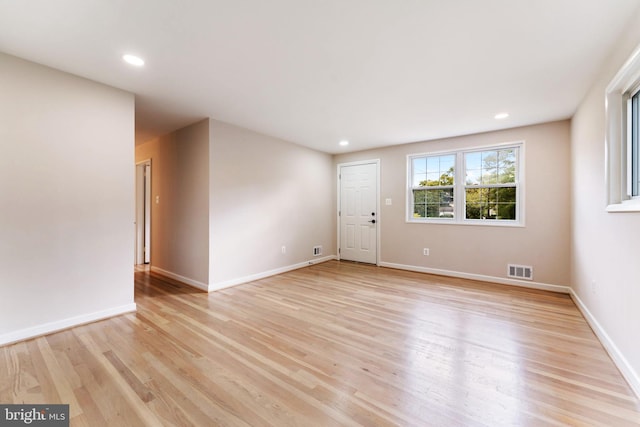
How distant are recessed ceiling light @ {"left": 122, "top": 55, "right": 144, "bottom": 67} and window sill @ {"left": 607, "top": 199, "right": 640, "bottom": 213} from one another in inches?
151

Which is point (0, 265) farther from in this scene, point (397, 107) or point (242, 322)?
point (397, 107)

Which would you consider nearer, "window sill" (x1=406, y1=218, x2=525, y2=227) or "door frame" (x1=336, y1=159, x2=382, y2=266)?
"window sill" (x1=406, y1=218, x2=525, y2=227)

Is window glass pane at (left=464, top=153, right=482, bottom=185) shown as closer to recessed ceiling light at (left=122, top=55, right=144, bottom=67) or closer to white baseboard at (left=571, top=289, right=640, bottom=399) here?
white baseboard at (left=571, top=289, right=640, bottom=399)

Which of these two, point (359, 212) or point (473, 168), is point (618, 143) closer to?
point (473, 168)

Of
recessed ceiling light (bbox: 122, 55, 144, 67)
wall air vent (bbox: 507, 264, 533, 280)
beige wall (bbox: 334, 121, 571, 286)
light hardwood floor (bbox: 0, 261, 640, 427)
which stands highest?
recessed ceiling light (bbox: 122, 55, 144, 67)

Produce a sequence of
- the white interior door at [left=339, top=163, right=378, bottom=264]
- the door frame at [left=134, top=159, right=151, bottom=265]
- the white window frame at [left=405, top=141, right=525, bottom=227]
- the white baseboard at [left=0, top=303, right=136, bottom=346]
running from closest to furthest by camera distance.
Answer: the white baseboard at [left=0, top=303, right=136, bottom=346], the white window frame at [left=405, top=141, right=525, bottom=227], the door frame at [left=134, top=159, right=151, bottom=265], the white interior door at [left=339, top=163, right=378, bottom=264]

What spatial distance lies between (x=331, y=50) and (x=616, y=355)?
10.5ft

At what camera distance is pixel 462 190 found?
452 centimetres

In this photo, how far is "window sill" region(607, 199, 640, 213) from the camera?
1721 millimetres

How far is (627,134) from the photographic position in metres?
2.06

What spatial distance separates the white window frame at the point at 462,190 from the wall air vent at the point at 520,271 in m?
0.63

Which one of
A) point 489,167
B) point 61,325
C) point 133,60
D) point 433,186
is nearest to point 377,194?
point 433,186

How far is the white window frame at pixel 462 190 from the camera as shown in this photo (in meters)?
3.99

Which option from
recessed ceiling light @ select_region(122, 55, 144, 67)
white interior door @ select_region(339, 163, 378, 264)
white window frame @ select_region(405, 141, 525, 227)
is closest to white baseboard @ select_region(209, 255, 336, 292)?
white interior door @ select_region(339, 163, 378, 264)
